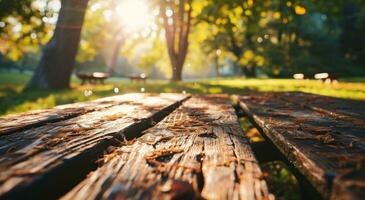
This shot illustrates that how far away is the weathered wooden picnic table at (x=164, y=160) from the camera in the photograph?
932mm

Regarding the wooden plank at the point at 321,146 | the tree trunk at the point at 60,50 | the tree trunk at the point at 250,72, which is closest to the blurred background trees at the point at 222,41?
the tree trunk at the point at 250,72

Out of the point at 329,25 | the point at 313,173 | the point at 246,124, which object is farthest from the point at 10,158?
the point at 329,25

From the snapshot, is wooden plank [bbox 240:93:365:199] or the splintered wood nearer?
the splintered wood

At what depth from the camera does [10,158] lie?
3.94 ft

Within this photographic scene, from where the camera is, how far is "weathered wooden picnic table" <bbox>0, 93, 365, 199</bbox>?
0.93 metres

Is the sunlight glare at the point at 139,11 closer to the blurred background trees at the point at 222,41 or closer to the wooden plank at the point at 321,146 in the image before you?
the blurred background trees at the point at 222,41

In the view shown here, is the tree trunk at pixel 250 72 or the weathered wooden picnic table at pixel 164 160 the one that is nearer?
the weathered wooden picnic table at pixel 164 160

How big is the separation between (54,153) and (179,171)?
51cm

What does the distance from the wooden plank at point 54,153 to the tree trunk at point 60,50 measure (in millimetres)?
12537

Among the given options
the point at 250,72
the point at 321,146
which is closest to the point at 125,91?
the point at 321,146

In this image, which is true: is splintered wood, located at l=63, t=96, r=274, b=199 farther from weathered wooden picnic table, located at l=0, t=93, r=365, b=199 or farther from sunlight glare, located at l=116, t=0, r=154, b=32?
sunlight glare, located at l=116, t=0, r=154, b=32

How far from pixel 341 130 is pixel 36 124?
1780 millimetres

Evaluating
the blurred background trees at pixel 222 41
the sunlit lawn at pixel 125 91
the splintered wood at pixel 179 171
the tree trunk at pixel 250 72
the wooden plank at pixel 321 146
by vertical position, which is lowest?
the sunlit lawn at pixel 125 91

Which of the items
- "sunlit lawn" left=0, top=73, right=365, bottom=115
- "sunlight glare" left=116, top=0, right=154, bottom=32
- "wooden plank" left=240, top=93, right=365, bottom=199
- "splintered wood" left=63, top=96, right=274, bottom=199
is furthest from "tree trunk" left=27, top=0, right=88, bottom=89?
"splintered wood" left=63, top=96, right=274, bottom=199
